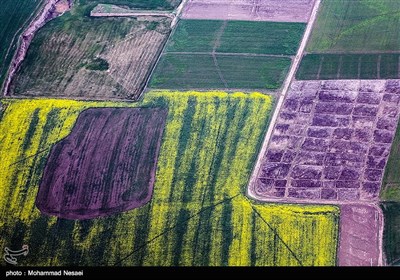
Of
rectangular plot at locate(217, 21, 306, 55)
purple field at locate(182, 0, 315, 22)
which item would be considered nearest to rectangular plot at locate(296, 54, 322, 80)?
rectangular plot at locate(217, 21, 306, 55)

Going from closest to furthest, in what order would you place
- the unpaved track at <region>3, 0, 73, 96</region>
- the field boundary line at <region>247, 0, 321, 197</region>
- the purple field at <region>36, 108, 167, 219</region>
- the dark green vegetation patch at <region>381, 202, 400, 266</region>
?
the dark green vegetation patch at <region>381, 202, 400, 266</region> → the purple field at <region>36, 108, 167, 219</region> → the field boundary line at <region>247, 0, 321, 197</region> → the unpaved track at <region>3, 0, 73, 96</region>

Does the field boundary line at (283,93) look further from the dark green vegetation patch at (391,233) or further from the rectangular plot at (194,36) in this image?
the dark green vegetation patch at (391,233)

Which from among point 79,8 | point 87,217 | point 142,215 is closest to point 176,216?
point 142,215

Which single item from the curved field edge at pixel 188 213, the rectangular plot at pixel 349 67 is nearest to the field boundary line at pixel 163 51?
the curved field edge at pixel 188 213

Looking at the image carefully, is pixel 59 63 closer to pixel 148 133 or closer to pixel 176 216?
pixel 148 133

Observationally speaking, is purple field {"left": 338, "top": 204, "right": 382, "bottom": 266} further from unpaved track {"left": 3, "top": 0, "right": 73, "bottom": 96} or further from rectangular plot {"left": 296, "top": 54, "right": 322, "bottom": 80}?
unpaved track {"left": 3, "top": 0, "right": 73, "bottom": 96}
